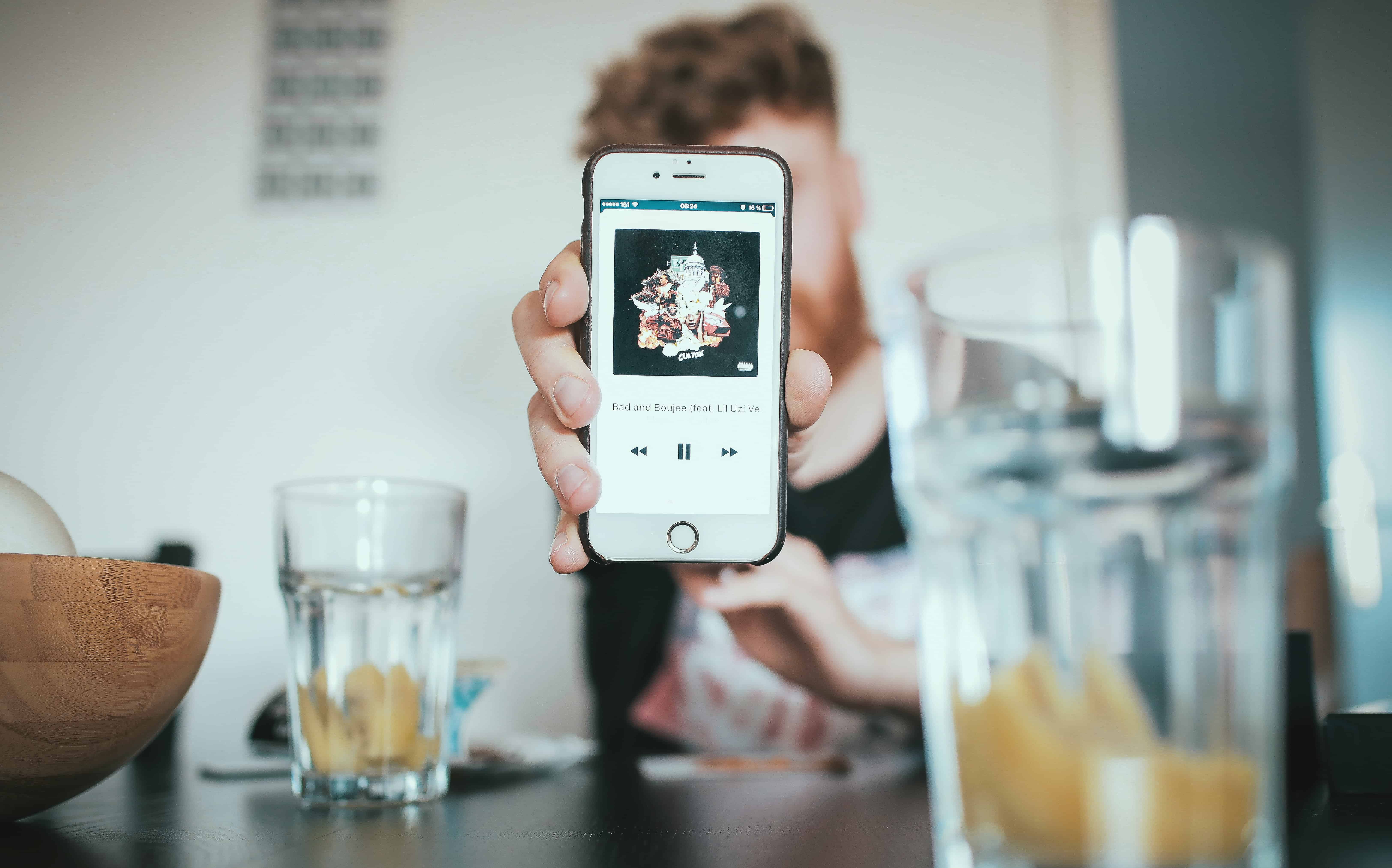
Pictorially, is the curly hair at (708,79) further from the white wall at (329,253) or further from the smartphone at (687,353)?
the smartphone at (687,353)

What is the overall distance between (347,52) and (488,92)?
0.74 ft

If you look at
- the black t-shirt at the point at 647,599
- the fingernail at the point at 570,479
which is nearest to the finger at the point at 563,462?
the fingernail at the point at 570,479

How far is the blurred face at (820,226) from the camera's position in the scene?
127cm

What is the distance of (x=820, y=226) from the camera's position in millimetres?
1302

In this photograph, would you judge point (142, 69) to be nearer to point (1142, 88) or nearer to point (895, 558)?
point (895, 558)

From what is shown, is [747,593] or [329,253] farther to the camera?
[329,253]

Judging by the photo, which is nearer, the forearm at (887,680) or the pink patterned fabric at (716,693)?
the forearm at (887,680)

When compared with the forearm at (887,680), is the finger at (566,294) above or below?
above

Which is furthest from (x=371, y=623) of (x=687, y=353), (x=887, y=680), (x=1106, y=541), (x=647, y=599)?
(x=647, y=599)

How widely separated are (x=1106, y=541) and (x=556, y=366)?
0.31m

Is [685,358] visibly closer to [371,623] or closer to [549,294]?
[549,294]

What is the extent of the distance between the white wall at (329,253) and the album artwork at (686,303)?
2.54 ft

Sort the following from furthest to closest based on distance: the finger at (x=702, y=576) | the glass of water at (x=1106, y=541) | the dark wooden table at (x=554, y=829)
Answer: the finger at (x=702, y=576), the dark wooden table at (x=554, y=829), the glass of water at (x=1106, y=541)

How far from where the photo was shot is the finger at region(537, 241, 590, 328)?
468 millimetres
